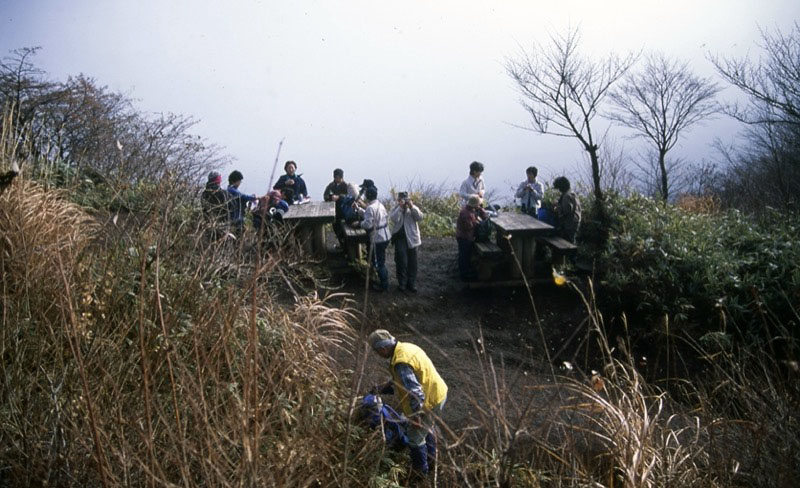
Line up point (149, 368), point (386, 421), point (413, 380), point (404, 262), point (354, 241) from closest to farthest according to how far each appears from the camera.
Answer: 1. point (149, 368)
2. point (413, 380)
3. point (386, 421)
4. point (404, 262)
5. point (354, 241)

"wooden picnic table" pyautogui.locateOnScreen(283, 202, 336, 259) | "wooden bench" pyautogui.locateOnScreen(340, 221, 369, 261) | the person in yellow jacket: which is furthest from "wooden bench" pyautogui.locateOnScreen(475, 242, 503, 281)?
the person in yellow jacket

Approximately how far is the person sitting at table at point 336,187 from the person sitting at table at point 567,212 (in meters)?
3.26

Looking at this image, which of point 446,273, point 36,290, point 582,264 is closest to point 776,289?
point 582,264

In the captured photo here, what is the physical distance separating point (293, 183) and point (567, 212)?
419 centimetres

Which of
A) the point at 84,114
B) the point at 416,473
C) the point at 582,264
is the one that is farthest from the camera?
the point at 84,114

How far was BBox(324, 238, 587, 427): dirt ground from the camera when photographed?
650cm

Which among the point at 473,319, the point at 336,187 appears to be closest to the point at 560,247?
the point at 473,319

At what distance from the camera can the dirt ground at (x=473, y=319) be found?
21.3ft

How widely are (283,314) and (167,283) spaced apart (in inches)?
43.7

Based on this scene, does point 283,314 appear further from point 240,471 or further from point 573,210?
point 573,210

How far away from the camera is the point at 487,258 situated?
327 inches

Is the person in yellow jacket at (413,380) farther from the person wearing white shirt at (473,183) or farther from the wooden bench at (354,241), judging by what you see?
the person wearing white shirt at (473,183)

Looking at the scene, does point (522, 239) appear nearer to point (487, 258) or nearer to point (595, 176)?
point (487, 258)

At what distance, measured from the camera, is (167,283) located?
4.70 m
